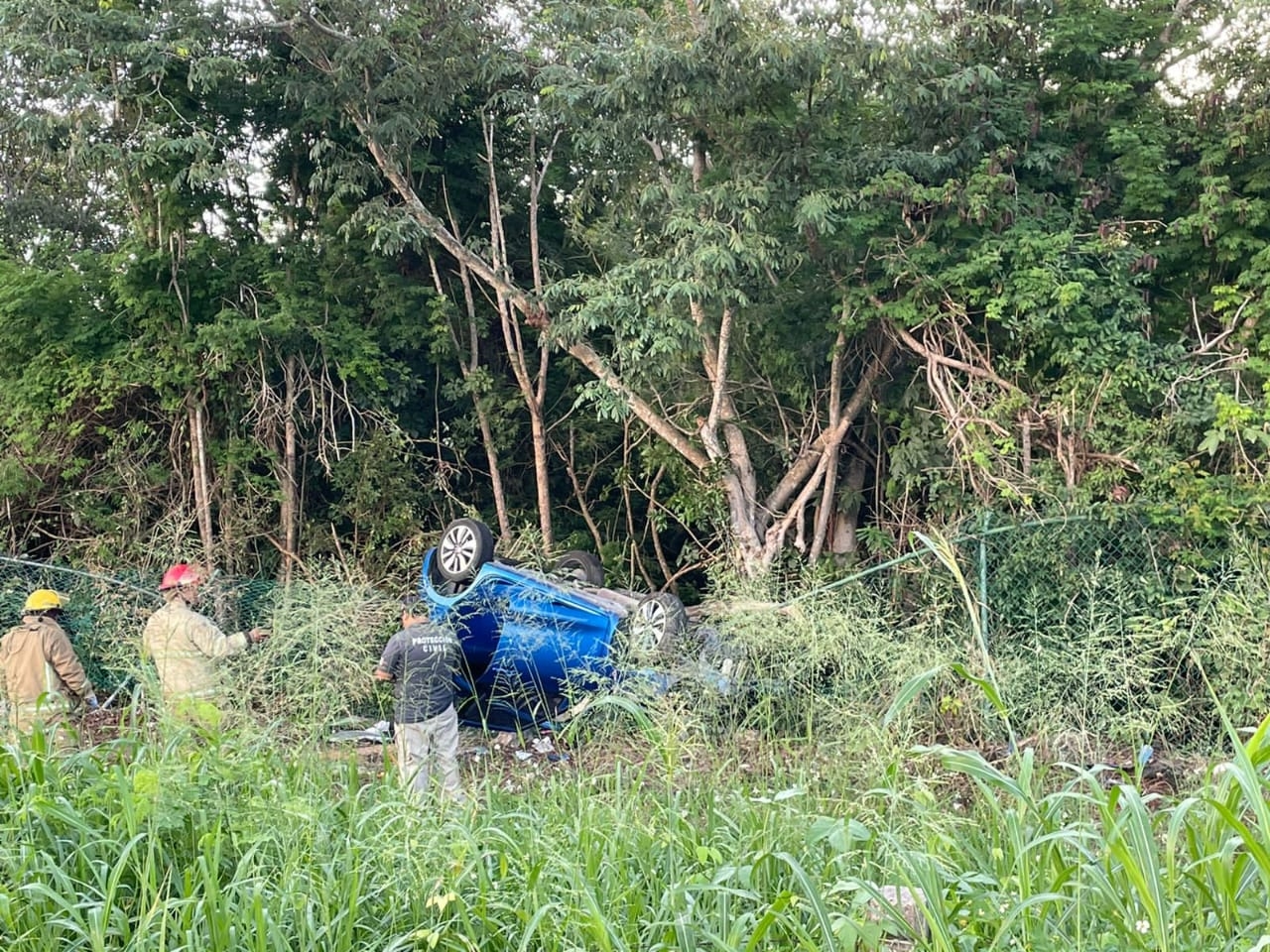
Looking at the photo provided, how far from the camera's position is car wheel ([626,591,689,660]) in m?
4.28

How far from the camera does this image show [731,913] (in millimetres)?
2760

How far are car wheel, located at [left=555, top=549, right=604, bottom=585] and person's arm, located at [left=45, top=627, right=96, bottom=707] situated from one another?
12.0 feet

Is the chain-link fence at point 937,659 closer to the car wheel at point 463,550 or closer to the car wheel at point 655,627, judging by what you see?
the car wheel at point 655,627

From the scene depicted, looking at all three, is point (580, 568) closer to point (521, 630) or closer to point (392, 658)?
point (521, 630)

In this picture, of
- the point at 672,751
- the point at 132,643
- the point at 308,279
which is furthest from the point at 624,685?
the point at 308,279

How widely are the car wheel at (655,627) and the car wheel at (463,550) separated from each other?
4.00 ft

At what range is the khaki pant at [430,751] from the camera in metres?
3.88

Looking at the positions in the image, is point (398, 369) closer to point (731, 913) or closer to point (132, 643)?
point (132, 643)

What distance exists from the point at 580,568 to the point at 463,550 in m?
1.47

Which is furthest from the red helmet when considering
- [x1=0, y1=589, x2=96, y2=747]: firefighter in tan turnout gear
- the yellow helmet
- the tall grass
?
the tall grass

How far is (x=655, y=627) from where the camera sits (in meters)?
5.78

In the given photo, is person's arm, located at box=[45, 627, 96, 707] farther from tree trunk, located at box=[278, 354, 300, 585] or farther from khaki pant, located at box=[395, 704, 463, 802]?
tree trunk, located at box=[278, 354, 300, 585]

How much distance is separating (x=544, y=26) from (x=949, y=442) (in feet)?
18.0

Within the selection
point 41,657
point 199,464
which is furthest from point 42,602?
point 199,464
